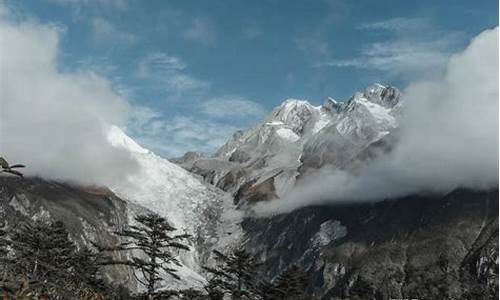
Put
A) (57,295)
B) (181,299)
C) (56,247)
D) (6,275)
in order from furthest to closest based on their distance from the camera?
(56,247)
(181,299)
(57,295)
(6,275)

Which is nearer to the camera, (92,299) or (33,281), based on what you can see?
(33,281)

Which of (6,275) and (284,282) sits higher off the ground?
(284,282)

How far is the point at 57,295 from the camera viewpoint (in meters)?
14.4

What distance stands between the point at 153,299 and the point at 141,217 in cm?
384

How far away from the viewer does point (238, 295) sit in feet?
114

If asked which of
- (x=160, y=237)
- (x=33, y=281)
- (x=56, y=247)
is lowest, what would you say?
(x=33, y=281)

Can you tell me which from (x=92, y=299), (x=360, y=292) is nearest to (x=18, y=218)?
(x=92, y=299)

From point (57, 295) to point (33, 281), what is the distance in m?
2.65

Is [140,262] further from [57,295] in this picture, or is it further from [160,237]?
[57,295]

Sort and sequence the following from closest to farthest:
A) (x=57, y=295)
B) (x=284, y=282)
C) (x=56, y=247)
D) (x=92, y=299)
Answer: (x=57, y=295)
(x=92, y=299)
(x=56, y=247)
(x=284, y=282)

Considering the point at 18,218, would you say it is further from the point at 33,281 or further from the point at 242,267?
the point at 242,267

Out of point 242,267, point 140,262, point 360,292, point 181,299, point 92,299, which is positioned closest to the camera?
point 92,299

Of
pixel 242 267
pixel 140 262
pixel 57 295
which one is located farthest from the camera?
pixel 242 267

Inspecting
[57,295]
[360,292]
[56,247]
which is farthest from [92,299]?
[360,292]
